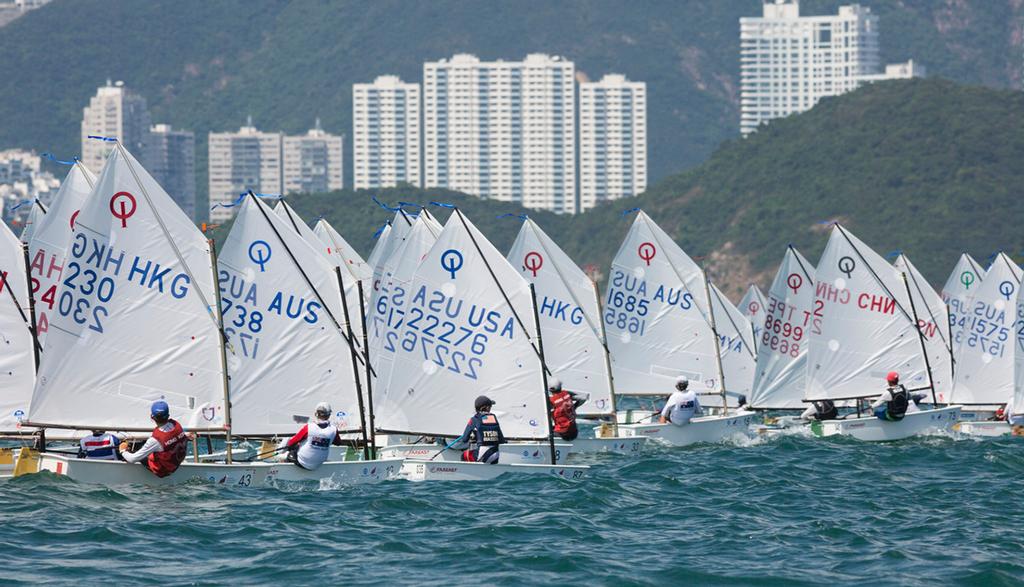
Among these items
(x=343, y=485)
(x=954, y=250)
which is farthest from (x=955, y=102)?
(x=343, y=485)

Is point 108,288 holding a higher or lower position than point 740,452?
higher

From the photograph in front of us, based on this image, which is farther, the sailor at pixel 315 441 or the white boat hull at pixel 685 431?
the white boat hull at pixel 685 431

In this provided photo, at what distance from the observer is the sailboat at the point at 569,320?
39750 mm

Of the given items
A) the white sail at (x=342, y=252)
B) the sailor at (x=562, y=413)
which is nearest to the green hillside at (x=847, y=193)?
the white sail at (x=342, y=252)

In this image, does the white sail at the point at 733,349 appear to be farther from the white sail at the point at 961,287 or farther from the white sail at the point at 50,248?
the white sail at the point at 50,248

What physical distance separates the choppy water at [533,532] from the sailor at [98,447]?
1.31 m

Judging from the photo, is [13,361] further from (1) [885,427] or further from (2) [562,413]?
(1) [885,427]

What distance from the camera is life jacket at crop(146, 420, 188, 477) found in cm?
2633

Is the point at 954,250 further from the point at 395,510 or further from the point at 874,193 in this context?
the point at 395,510

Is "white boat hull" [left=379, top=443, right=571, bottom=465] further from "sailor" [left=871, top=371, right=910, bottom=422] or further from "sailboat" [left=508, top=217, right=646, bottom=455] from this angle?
"sailor" [left=871, top=371, right=910, bottom=422]

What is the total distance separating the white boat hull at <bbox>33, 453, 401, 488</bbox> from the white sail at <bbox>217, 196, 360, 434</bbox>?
1.45 meters

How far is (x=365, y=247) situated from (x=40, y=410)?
5046 inches

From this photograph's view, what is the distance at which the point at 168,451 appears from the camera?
26.4m

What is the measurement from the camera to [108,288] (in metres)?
28.1
